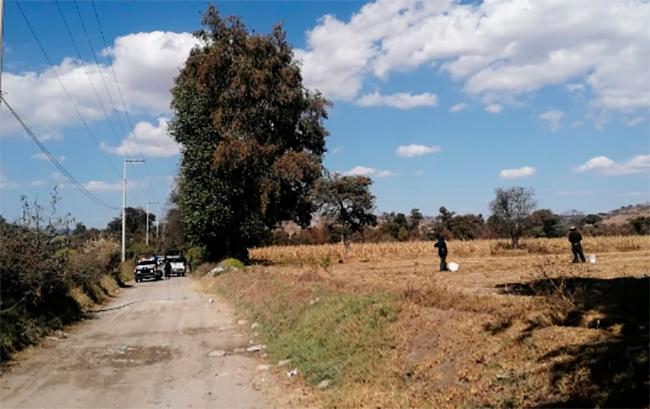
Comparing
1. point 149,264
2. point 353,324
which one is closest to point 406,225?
point 149,264

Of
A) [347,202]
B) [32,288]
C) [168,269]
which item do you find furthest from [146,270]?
[32,288]

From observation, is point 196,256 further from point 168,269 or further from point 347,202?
point 347,202

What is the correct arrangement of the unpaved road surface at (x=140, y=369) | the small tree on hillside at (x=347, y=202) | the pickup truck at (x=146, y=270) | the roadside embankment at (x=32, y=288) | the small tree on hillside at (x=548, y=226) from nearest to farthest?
the unpaved road surface at (x=140, y=369)
the roadside embankment at (x=32, y=288)
the pickup truck at (x=146, y=270)
the small tree on hillside at (x=347, y=202)
the small tree on hillside at (x=548, y=226)

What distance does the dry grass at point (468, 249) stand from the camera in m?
47.9

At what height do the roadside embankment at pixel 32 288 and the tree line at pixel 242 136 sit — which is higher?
the tree line at pixel 242 136

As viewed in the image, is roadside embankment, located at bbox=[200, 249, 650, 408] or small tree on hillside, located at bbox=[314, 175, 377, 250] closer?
roadside embankment, located at bbox=[200, 249, 650, 408]

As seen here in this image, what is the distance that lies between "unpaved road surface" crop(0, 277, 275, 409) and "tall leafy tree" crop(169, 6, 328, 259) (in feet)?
69.5

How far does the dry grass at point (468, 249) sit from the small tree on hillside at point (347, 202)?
4677 mm

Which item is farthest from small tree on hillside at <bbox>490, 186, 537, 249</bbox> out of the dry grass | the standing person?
the standing person

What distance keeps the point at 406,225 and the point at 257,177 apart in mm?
64226

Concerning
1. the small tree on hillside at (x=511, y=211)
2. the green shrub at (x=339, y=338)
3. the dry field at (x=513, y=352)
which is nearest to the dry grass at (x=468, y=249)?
the small tree on hillside at (x=511, y=211)

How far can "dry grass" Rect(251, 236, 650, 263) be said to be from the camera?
4788 centimetres

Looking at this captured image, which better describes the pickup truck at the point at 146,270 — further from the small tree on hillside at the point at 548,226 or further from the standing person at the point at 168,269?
the small tree on hillside at the point at 548,226

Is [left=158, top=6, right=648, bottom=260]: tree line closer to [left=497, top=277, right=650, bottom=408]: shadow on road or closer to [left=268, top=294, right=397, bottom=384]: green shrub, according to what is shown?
[left=268, top=294, right=397, bottom=384]: green shrub
